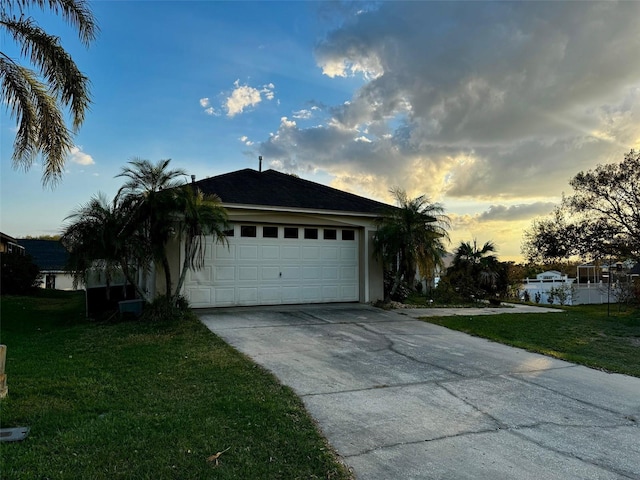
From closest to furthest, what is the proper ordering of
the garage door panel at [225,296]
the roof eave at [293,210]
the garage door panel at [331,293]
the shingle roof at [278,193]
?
1. the roof eave at [293,210]
2. the garage door panel at [225,296]
3. the shingle roof at [278,193]
4. the garage door panel at [331,293]

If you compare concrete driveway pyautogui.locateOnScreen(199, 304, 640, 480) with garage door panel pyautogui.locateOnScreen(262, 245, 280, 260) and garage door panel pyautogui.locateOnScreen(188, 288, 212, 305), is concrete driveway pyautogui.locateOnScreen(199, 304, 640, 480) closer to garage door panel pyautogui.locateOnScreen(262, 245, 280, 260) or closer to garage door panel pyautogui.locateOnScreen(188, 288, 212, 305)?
garage door panel pyautogui.locateOnScreen(188, 288, 212, 305)

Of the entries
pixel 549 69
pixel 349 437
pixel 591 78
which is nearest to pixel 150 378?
pixel 349 437

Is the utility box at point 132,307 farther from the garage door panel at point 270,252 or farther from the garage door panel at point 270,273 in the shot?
the garage door panel at point 270,252

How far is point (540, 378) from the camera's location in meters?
5.70

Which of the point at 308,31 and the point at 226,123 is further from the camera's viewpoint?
the point at 226,123

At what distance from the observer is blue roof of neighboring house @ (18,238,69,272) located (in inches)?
1217

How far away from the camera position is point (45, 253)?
109 ft

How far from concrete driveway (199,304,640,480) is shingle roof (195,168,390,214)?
4.21m

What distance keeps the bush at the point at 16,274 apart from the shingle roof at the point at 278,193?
46.5ft

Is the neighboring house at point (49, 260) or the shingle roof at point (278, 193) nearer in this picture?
the shingle roof at point (278, 193)

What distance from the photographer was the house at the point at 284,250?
35.5ft

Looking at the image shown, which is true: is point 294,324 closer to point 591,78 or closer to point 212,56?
point 212,56

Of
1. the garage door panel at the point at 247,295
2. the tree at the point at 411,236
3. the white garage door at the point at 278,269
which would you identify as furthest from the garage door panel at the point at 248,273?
the tree at the point at 411,236

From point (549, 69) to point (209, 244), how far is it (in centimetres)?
1052
